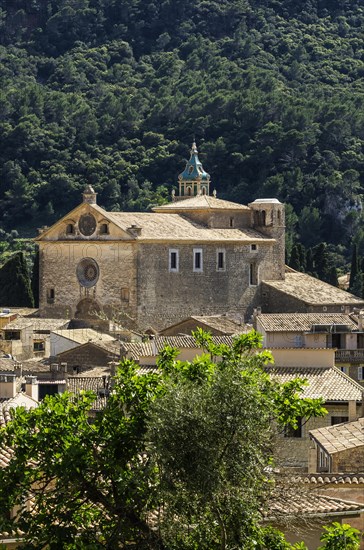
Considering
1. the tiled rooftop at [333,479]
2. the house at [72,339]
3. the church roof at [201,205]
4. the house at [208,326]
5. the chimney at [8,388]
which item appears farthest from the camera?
the church roof at [201,205]

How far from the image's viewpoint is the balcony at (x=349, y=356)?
2282 inches

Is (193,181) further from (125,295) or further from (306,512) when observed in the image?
(306,512)

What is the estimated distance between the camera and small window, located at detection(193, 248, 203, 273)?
8581 centimetres

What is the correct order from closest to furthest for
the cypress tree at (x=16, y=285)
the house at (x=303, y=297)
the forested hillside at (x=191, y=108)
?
1. the house at (x=303, y=297)
2. the cypress tree at (x=16, y=285)
3. the forested hillside at (x=191, y=108)

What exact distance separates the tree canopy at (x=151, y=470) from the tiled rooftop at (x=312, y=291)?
5752 cm

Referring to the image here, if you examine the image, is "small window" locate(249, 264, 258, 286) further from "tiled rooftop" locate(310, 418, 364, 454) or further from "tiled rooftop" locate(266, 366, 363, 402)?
"tiled rooftop" locate(310, 418, 364, 454)

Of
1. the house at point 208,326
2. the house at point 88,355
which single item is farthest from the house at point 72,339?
the house at point 208,326

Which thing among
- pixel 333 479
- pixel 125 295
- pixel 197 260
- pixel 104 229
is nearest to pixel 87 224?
pixel 104 229

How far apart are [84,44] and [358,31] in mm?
24164

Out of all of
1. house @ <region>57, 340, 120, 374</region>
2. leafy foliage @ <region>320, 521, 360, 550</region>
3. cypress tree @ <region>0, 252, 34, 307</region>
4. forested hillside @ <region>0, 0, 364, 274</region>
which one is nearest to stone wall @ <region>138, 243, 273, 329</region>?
cypress tree @ <region>0, 252, 34, 307</region>

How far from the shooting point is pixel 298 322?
5822 cm

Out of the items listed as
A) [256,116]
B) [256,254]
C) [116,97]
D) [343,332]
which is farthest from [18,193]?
[343,332]

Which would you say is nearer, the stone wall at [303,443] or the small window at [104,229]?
the stone wall at [303,443]

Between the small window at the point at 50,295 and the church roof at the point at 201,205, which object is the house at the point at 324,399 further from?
the church roof at the point at 201,205
